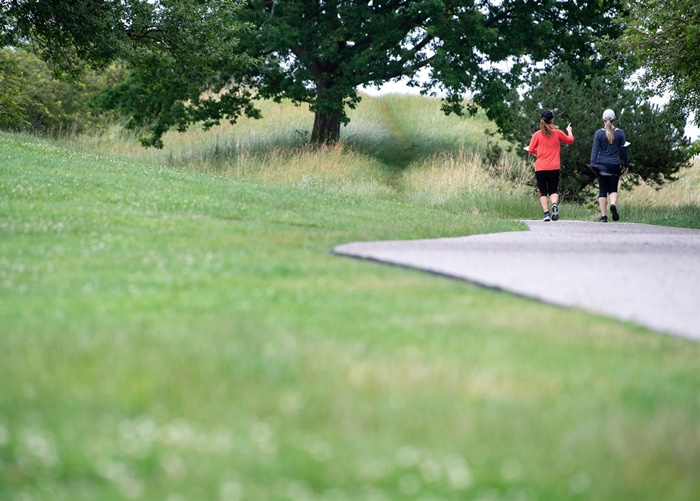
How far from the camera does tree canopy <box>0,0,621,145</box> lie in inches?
1171

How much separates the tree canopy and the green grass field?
20.5 metres

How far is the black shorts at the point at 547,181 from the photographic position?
18.5 metres

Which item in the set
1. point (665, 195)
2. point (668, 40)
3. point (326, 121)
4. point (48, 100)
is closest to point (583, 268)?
point (668, 40)

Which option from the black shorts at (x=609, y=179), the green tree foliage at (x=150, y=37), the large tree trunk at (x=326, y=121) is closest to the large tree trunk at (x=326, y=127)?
the large tree trunk at (x=326, y=121)

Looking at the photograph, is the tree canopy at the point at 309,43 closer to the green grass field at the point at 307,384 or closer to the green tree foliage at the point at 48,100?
the green tree foliage at the point at 48,100

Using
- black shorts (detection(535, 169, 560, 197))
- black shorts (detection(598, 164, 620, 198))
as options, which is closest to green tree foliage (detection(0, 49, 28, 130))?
black shorts (detection(535, 169, 560, 197))

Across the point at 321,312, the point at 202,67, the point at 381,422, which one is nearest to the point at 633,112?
the point at 202,67

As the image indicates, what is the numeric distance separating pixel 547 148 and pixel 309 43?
16231 mm

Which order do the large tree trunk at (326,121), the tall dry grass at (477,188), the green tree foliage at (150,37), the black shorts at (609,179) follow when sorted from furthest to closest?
the large tree trunk at (326,121) → the green tree foliage at (150,37) → the tall dry grass at (477,188) → the black shorts at (609,179)

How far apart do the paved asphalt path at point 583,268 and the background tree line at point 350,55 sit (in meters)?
14.1

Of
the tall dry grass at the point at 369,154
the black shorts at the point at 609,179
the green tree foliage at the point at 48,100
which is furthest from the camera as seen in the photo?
the green tree foliage at the point at 48,100

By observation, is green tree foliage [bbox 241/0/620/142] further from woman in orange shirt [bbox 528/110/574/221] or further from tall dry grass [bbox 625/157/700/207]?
woman in orange shirt [bbox 528/110/574/221]

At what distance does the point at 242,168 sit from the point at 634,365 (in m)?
25.6

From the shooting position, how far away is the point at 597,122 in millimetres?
25766
